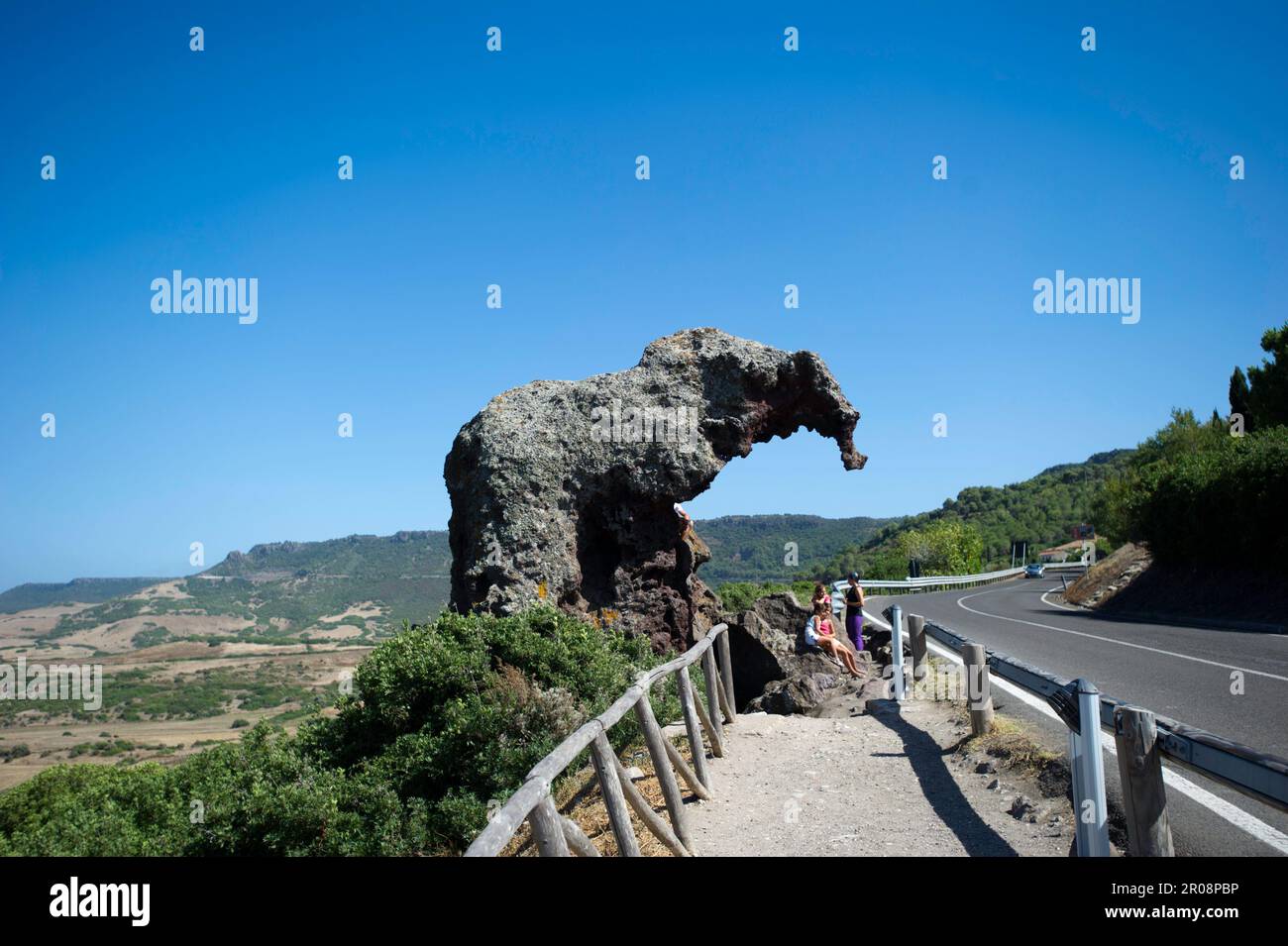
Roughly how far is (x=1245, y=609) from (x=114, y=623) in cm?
13491

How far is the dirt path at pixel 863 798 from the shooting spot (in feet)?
20.5

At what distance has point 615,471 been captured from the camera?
12648mm

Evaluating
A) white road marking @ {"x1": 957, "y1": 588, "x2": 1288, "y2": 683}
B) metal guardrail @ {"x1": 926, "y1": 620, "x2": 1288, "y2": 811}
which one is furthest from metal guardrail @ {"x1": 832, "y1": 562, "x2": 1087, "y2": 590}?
metal guardrail @ {"x1": 926, "y1": 620, "x2": 1288, "y2": 811}

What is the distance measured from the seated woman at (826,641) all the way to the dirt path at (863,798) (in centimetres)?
394

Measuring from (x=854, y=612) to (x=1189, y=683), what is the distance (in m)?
6.33

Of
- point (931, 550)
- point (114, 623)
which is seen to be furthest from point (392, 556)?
point (931, 550)

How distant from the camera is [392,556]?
511 ft

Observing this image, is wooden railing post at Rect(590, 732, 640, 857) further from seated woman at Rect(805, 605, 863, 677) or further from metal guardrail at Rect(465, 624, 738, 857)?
seated woman at Rect(805, 605, 863, 677)

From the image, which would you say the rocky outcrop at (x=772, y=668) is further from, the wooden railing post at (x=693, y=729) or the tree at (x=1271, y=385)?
the tree at (x=1271, y=385)

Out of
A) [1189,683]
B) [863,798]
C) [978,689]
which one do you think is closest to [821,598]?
[1189,683]

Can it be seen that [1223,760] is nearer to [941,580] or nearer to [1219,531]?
[1219,531]
